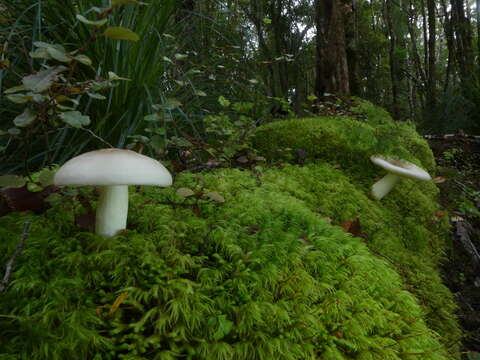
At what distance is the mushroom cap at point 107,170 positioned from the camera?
953 millimetres

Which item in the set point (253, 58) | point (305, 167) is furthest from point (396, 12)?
point (305, 167)

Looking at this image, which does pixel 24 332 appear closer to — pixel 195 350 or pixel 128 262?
pixel 128 262

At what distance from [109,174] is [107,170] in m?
0.02

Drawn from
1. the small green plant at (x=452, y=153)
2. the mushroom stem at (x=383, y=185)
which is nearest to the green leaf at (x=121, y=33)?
the mushroom stem at (x=383, y=185)

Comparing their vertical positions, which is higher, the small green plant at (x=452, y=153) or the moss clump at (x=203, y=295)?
the small green plant at (x=452, y=153)

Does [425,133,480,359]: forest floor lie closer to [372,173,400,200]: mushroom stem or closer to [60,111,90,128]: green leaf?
[372,173,400,200]: mushroom stem

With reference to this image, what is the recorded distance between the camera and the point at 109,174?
956mm

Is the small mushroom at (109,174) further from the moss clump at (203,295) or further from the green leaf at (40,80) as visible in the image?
the green leaf at (40,80)

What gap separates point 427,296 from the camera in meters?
1.72

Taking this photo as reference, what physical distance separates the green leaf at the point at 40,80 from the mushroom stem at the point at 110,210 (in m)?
0.38

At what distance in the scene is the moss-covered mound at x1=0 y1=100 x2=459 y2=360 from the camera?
0.86 meters

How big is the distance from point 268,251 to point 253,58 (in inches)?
114

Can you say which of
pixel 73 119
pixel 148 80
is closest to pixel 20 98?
pixel 73 119

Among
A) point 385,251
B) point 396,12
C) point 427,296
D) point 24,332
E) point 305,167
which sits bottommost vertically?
point 427,296
